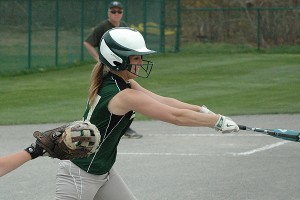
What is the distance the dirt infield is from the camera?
1059 centimetres

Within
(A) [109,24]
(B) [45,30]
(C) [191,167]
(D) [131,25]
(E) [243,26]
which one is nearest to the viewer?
(C) [191,167]

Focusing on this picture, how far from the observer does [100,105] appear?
6.82 meters

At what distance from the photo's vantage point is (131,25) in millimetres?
34031

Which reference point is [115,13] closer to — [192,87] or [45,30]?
[192,87]

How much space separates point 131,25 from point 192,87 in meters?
10.7

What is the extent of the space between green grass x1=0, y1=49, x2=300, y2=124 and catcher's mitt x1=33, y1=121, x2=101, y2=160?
11998 millimetres

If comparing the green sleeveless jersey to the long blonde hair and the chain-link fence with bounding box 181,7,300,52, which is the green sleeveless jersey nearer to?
the long blonde hair

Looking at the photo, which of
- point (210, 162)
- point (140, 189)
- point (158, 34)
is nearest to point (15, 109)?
point (210, 162)

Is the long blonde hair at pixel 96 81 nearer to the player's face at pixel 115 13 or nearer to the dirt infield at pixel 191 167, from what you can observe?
the dirt infield at pixel 191 167

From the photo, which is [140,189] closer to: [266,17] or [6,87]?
[6,87]

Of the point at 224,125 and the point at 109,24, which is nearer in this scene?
the point at 224,125

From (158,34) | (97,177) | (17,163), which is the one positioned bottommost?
(158,34)

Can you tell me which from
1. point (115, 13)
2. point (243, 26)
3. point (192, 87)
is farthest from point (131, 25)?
point (115, 13)

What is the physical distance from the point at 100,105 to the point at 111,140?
0.28 meters
